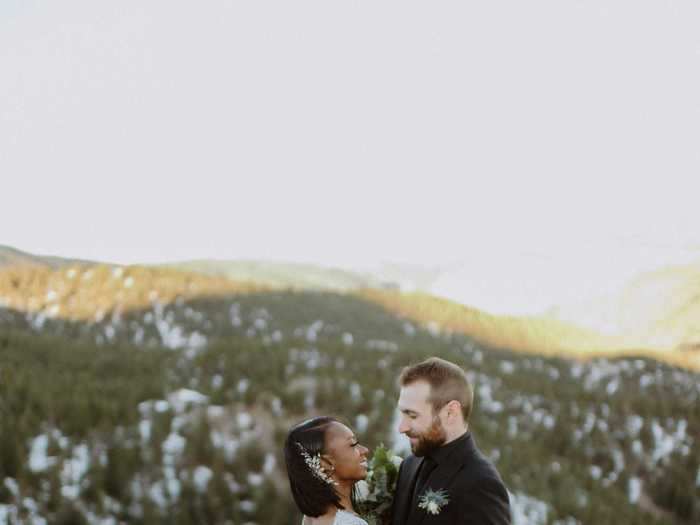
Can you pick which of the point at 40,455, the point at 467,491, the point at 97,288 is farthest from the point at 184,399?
the point at 97,288

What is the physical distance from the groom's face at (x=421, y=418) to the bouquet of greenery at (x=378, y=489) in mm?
426

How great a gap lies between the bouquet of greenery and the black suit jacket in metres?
0.33

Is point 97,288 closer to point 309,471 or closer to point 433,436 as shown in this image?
point 309,471

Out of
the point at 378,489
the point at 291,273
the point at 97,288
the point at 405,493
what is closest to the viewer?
the point at 405,493

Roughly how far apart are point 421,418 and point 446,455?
0.45 feet

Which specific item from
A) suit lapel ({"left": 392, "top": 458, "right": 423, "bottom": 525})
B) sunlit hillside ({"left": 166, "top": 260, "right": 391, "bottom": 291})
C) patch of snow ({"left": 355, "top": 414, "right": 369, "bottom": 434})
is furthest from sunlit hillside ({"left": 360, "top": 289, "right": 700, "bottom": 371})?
sunlit hillside ({"left": 166, "top": 260, "right": 391, "bottom": 291})

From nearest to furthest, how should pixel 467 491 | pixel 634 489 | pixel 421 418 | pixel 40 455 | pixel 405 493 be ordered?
pixel 467 491
pixel 421 418
pixel 405 493
pixel 40 455
pixel 634 489

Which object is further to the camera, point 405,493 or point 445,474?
point 405,493

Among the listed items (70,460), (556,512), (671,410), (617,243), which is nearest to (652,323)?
(617,243)

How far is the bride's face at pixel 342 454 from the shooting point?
8.00 feet

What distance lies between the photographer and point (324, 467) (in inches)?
95.7

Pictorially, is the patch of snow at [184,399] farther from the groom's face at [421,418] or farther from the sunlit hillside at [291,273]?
the sunlit hillside at [291,273]

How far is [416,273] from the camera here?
48625 millimetres

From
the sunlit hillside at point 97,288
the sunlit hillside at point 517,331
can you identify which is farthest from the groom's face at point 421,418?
the sunlit hillside at point 517,331
